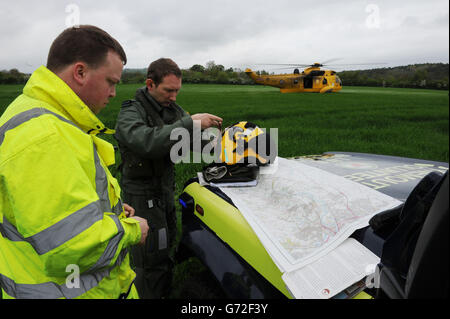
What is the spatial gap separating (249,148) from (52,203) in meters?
1.36

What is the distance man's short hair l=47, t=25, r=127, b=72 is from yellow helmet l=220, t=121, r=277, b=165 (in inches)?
42.9

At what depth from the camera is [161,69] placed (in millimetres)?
2375

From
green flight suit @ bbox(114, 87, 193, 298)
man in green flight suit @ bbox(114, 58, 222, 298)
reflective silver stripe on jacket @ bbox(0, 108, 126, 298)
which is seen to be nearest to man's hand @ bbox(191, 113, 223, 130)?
man in green flight suit @ bbox(114, 58, 222, 298)

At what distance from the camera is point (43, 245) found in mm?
917

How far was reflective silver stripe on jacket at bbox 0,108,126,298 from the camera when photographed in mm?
917

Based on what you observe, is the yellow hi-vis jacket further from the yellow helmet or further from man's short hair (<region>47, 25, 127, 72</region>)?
the yellow helmet

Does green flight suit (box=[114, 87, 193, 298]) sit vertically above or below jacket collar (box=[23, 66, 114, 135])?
below

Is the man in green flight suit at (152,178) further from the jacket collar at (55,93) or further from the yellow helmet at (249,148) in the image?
the jacket collar at (55,93)

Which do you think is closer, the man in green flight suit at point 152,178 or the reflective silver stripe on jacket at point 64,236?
the reflective silver stripe on jacket at point 64,236

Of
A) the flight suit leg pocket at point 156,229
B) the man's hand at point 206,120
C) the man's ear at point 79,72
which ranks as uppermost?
the man's ear at point 79,72

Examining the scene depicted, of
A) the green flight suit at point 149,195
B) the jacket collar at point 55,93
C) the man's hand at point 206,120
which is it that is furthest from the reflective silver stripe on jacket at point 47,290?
the man's hand at point 206,120

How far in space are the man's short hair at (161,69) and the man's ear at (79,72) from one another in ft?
4.11

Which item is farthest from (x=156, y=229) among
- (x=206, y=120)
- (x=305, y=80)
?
(x=305, y=80)

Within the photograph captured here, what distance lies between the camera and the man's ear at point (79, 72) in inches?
45.2
